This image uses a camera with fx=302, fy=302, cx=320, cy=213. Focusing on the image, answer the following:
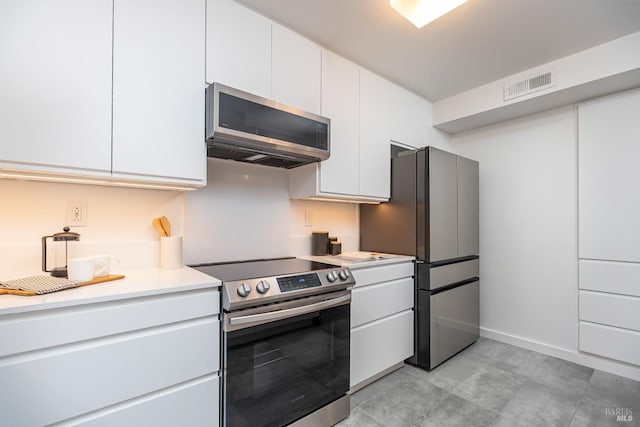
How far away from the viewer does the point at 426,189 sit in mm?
2449

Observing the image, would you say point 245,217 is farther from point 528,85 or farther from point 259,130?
point 528,85

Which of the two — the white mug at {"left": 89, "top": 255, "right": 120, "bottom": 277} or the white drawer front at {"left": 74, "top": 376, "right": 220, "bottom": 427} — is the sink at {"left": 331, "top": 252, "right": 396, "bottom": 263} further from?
the white mug at {"left": 89, "top": 255, "right": 120, "bottom": 277}

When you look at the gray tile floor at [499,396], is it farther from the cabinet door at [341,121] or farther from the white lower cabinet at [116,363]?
the cabinet door at [341,121]

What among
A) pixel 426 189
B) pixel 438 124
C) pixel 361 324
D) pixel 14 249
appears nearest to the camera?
pixel 14 249

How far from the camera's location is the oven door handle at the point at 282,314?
1.37 meters

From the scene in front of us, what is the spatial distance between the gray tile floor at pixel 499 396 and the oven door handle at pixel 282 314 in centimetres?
75

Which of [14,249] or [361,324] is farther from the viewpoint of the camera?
[361,324]

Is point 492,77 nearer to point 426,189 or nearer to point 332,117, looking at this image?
point 426,189

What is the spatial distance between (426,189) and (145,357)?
7.01 feet

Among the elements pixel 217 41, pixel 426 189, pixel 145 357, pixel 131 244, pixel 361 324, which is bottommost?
pixel 361 324

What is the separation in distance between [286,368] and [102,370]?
0.81 metres

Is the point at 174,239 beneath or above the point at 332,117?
beneath

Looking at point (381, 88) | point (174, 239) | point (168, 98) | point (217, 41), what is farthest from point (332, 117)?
point (174, 239)

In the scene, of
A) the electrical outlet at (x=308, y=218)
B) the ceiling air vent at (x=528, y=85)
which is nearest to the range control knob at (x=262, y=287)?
the electrical outlet at (x=308, y=218)
